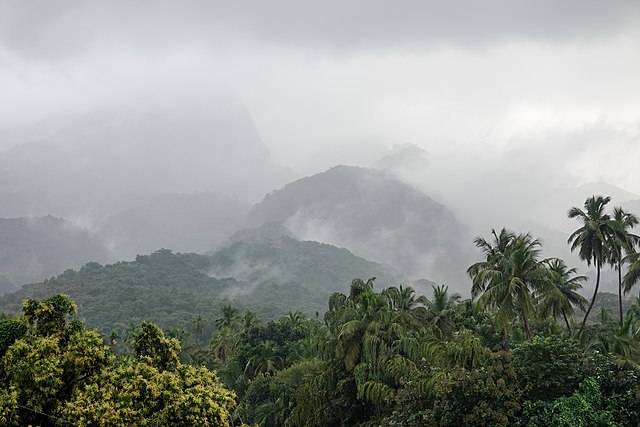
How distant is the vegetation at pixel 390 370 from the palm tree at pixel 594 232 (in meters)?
0.09

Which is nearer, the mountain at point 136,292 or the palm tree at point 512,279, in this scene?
the palm tree at point 512,279

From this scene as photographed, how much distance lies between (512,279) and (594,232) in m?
9.72

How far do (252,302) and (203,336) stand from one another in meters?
53.8

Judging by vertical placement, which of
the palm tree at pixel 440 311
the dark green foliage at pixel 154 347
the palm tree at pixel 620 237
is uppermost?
the palm tree at pixel 620 237

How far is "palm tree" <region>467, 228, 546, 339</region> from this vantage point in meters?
24.7

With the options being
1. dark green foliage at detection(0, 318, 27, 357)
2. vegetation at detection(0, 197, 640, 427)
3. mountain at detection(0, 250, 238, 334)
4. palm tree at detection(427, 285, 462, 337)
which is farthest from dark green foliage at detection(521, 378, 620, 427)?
mountain at detection(0, 250, 238, 334)

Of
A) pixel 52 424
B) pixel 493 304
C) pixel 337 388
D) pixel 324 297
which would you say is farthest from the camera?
pixel 324 297

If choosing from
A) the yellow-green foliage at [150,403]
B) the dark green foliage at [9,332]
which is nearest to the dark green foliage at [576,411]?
the yellow-green foliage at [150,403]

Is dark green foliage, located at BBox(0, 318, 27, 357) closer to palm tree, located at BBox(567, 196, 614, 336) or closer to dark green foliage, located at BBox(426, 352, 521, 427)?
dark green foliage, located at BBox(426, 352, 521, 427)

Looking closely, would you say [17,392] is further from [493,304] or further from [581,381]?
[493,304]

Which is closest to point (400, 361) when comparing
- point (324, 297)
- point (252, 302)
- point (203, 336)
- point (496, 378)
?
point (496, 378)

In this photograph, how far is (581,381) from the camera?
54.3 ft

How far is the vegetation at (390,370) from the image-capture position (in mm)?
10484

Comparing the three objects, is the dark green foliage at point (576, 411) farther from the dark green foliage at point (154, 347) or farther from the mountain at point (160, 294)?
the mountain at point (160, 294)
